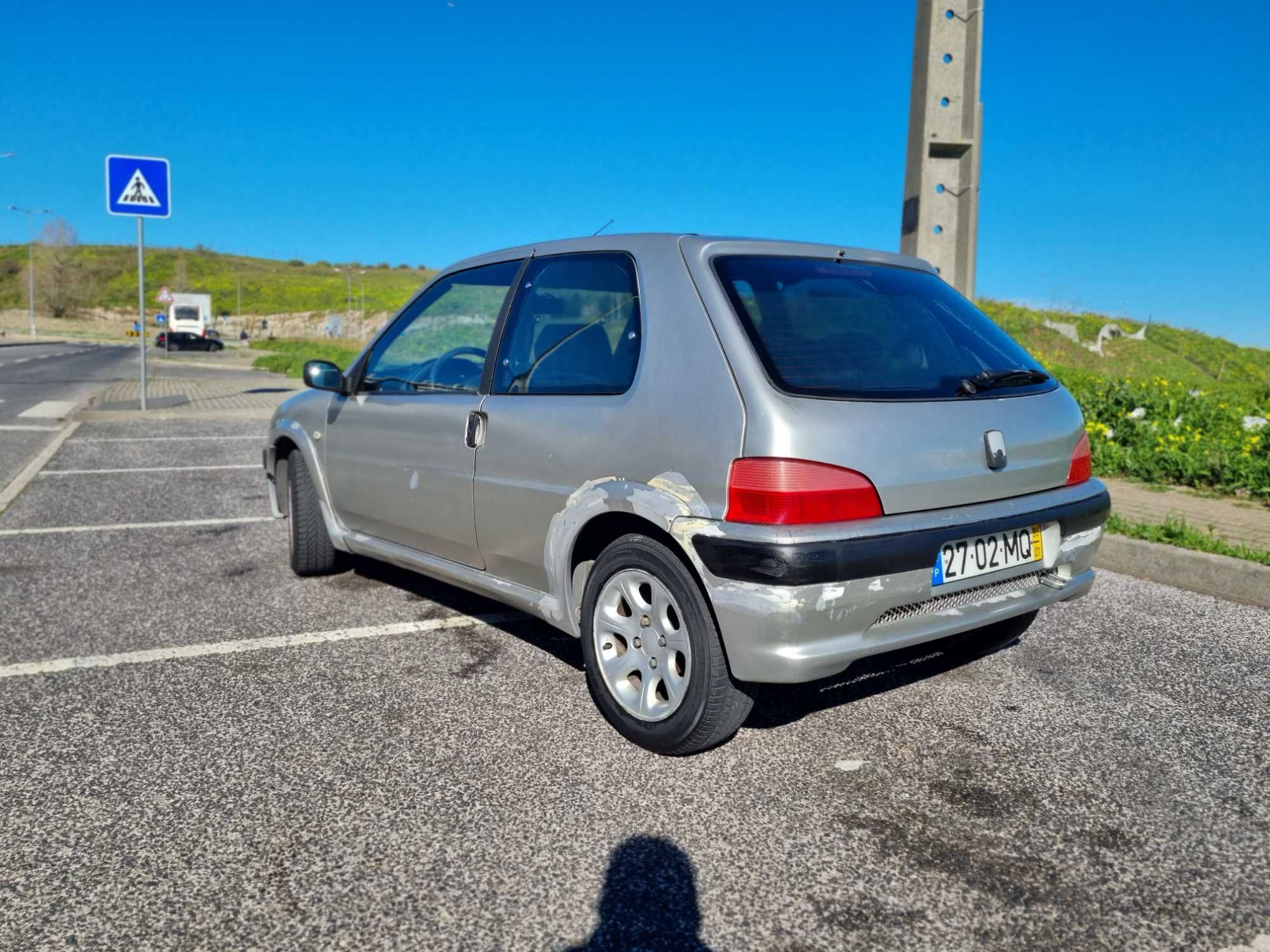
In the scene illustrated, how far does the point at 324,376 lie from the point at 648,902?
321 centimetres

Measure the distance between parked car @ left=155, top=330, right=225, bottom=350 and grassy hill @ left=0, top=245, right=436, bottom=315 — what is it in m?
36.0

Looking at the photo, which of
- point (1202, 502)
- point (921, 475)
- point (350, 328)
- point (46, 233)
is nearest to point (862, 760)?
point (921, 475)

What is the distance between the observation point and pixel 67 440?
1148 cm

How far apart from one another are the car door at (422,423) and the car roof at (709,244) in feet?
0.61

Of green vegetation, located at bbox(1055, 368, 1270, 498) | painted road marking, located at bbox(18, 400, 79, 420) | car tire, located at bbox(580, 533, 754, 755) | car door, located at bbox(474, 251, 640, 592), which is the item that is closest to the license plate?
car tire, located at bbox(580, 533, 754, 755)

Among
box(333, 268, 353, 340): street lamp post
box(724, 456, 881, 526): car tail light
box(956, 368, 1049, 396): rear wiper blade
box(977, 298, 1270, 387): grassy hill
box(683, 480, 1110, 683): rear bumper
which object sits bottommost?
box(683, 480, 1110, 683): rear bumper

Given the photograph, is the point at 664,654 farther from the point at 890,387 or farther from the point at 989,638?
the point at 989,638

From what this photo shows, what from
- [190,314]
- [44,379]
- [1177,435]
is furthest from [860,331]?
[190,314]

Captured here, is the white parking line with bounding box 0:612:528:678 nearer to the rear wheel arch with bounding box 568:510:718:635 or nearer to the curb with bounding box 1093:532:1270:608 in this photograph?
the rear wheel arch with bounding box 568:510:718:635

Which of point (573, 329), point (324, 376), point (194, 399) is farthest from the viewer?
point (194, 399)

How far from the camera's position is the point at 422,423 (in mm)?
4152

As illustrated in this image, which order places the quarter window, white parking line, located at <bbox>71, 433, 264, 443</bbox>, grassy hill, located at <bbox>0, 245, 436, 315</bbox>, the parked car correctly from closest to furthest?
the quarter window < white parking line, located at <bbox>71, 433, 264, 443</bbox> < the parked car < grassy hill, located at <bbox>0, 245, 436, 315</bbox>

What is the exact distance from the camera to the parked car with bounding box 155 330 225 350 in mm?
59125

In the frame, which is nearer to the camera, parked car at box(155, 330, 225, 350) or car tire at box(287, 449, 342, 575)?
car tire at box(287, 449, 342, 575)
